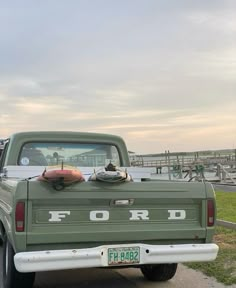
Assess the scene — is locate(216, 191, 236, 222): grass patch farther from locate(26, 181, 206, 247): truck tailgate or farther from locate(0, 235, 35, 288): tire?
locate(0, 235, 35, 288): tire

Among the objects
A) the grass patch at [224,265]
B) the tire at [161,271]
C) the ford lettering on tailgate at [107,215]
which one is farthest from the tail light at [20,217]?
the grass patch at [224,265]

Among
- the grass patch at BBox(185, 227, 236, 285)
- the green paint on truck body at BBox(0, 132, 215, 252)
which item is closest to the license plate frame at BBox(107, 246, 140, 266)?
the green paint on truck body at BBox(0, 132, 215, 252)

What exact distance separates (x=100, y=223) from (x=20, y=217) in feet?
2.72

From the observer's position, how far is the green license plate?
523cm

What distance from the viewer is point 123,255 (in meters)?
5.28

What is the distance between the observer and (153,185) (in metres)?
5.46

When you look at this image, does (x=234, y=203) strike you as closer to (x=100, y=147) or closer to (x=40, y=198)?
(x=100, y=147)

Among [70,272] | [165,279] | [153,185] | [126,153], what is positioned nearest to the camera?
[153,185]

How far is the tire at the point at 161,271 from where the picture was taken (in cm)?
662

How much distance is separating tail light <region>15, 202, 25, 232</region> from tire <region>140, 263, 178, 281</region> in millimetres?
2314

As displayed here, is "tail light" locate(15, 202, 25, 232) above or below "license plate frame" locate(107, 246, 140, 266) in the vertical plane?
above

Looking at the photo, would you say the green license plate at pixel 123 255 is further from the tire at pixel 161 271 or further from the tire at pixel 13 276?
the tire at pixel 161 271

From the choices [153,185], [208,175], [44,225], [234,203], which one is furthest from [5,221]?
[208,175]

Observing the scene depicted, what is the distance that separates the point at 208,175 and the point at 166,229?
83.8 feet
